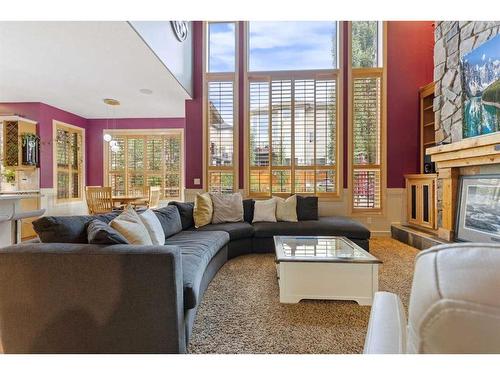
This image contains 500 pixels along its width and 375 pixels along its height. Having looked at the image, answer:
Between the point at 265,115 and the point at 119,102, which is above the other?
the point at 119,102

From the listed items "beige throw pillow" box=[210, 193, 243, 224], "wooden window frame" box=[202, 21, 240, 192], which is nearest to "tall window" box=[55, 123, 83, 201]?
"wooden window frame" box=[202, 21, 240, 192]

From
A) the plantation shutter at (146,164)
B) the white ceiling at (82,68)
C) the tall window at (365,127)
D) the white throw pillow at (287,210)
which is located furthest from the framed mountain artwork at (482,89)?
the plantation shutter at (146,164)

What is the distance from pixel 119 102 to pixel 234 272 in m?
4.54

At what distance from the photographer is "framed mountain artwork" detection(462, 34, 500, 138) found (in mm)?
2961

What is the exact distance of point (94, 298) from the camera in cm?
149

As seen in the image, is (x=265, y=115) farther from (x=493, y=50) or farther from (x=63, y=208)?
(x=63, y=208)

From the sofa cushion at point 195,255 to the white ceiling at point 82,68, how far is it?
234cm

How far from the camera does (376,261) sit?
2.21m

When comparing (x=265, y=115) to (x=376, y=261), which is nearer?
(x=376, y=261)

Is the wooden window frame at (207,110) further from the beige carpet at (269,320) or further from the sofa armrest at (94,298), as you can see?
the sofa armrest at (94,298)

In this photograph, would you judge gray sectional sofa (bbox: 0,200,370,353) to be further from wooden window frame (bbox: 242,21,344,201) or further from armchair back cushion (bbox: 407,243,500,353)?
wooden window frame (bbox: 242,21,344,201)

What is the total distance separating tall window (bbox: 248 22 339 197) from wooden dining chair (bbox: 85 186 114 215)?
261 centimetres
